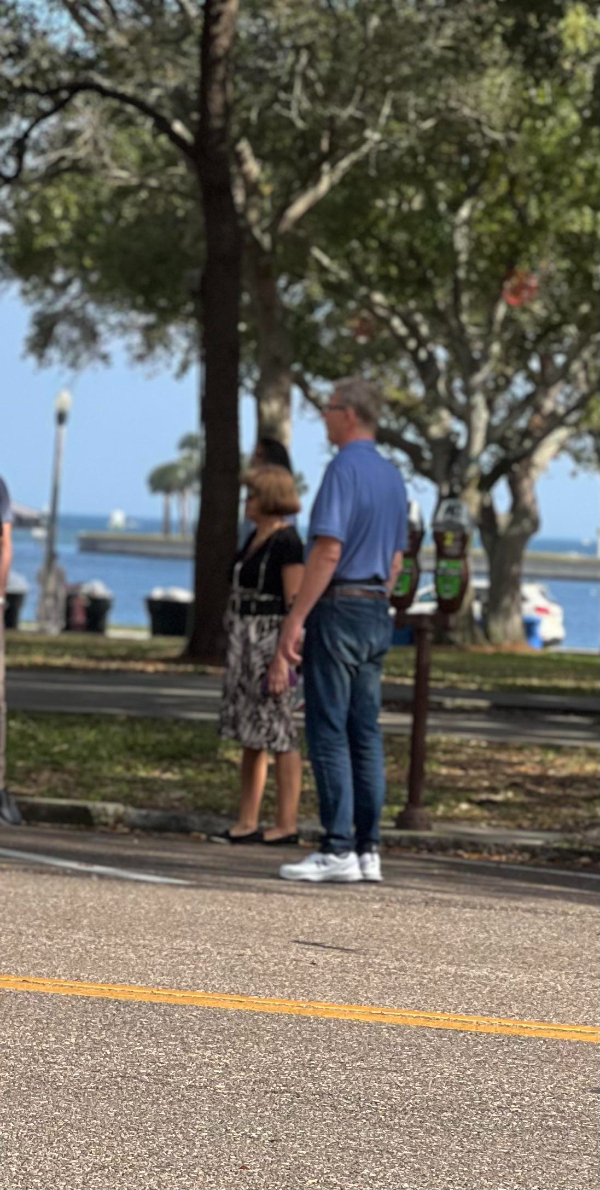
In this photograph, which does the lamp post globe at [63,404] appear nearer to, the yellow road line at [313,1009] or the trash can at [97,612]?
the trash can at [97,612]

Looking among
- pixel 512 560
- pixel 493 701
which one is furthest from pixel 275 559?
pixel 512 560

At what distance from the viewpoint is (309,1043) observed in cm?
601

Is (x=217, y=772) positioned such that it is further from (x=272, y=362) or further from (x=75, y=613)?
(x=75, y=613)

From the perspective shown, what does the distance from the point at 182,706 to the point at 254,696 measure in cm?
730

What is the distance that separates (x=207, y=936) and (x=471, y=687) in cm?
1514

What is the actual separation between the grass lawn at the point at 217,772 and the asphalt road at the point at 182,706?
933 mm

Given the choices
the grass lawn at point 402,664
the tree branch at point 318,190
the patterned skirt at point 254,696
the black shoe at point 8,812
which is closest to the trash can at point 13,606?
the grass lawn at point 402,664

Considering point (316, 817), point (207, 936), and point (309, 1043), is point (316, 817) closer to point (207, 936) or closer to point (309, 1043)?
point (207, 936)

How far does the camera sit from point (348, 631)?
945cm

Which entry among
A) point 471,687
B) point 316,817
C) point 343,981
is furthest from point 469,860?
point 471,687

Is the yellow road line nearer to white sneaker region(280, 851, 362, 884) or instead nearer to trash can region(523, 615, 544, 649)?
white sneaker region(280, 851, 362, 884)

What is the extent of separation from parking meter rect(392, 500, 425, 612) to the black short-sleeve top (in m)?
3.86

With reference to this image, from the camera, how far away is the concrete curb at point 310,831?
11.5 meters

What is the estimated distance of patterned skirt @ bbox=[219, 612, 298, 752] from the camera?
34.4 ft
